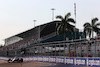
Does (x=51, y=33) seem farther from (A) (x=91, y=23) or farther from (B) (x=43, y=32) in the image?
(A) (x=91, y=23)

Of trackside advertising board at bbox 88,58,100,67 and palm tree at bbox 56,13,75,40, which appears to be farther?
palm tree at bbox 56,13,75,40

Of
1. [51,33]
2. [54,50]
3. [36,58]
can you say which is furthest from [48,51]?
[51,33]

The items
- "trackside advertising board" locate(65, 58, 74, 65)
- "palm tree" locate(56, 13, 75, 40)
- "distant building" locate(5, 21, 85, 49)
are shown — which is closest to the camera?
"trackside advertising board" locate(65, 58, 74, 65)

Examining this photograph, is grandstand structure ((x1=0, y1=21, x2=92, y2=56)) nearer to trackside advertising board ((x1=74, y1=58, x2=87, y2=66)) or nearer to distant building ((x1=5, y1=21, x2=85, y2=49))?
distant building ((x1=5, y1=21, x2=85, y2=49))

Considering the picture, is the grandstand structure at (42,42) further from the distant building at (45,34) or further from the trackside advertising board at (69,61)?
the trackside advertising board at (69,61)

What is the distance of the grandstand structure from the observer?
31972 mm

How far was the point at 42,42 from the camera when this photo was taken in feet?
182

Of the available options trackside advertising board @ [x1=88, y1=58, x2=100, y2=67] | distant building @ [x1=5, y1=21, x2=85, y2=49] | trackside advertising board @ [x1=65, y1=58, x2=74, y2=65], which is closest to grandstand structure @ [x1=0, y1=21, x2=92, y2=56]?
distant building @ [x1=5, y1=21, x2=85, y2=49]

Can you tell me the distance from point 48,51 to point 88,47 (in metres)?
10.1

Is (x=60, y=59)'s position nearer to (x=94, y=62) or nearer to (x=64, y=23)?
(x=94, y=62)

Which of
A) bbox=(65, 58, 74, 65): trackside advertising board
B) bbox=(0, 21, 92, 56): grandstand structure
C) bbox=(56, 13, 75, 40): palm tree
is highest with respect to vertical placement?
bbox=(56, 13, 75, 40): palm tree

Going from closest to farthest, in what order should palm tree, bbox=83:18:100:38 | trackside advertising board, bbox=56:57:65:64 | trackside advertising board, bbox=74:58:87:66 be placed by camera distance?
trackside advertising board, bbox=74:58:87:66 → trackside advertising board, bbox=56:57:65:64 → palm tree, bbox=83:18:100:38

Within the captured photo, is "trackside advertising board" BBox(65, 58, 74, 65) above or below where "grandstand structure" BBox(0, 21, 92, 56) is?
below

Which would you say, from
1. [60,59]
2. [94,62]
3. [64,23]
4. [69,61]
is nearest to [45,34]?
[64,23]
